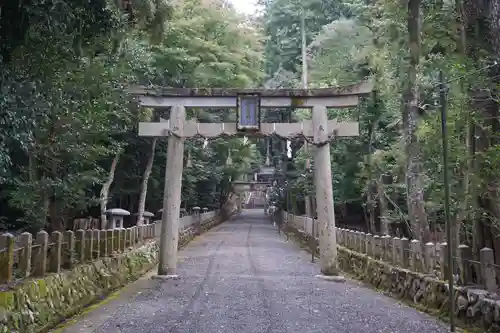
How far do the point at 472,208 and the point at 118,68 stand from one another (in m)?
9.25

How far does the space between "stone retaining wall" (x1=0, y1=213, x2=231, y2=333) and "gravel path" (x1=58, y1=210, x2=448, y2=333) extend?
437mm

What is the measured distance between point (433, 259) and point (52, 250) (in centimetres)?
689

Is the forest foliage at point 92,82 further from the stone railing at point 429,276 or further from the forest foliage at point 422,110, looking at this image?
the stone railing at point 429,276

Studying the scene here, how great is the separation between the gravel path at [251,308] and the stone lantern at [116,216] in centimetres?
326

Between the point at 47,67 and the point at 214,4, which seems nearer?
the point at 47,67

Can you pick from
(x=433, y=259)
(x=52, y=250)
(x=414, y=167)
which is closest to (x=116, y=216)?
(x=52, y=250)

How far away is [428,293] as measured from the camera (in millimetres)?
8836

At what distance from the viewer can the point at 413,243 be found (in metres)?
10.0

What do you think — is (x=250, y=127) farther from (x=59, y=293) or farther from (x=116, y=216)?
(x=59, y=293)

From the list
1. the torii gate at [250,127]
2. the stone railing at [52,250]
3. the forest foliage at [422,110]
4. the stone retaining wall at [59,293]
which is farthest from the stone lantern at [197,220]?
the torii gate at [250,127]

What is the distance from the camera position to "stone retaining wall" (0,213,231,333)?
21.0 ft

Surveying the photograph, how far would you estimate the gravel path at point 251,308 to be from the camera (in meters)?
7.48

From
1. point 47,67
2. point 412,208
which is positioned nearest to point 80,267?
point 47,67

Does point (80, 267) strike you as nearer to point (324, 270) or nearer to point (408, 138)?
point (324, 270)
